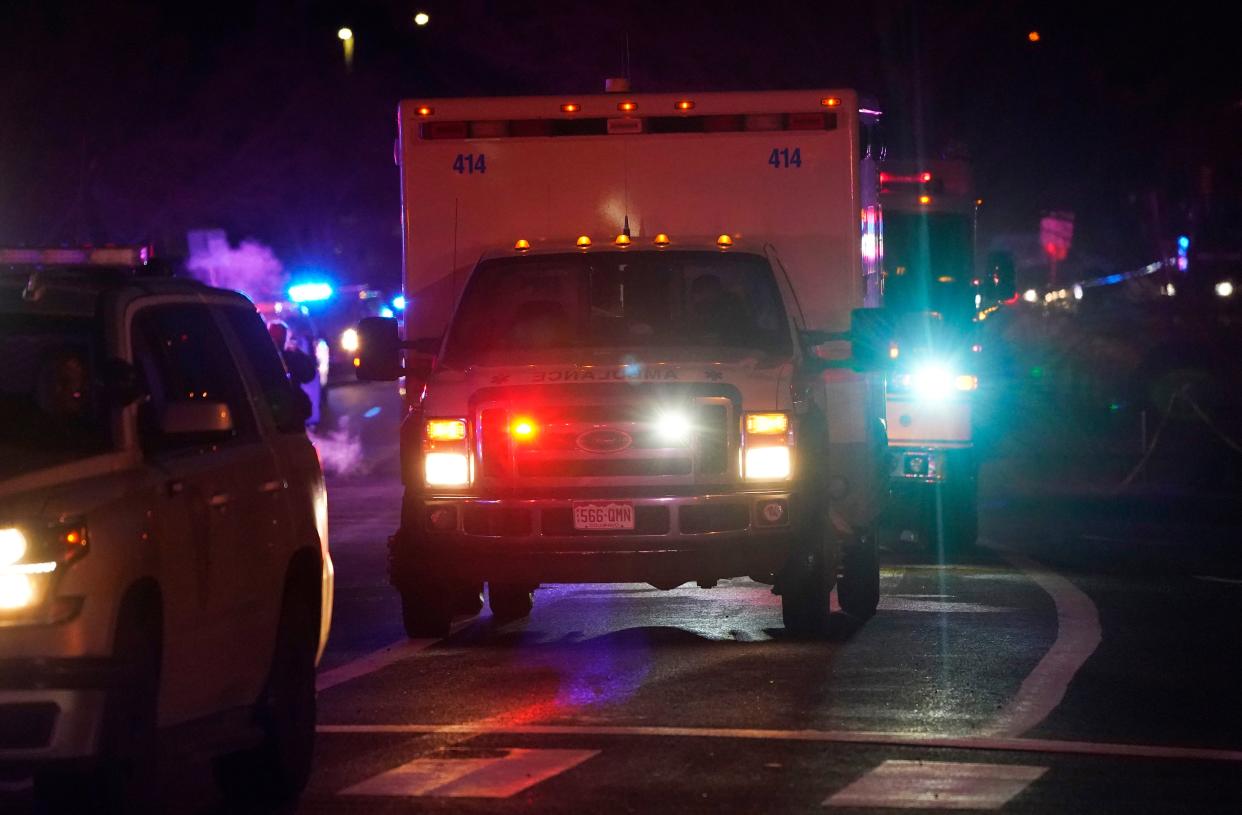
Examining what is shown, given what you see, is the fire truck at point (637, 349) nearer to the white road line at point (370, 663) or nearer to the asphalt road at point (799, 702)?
the white road line at point (370, 663)

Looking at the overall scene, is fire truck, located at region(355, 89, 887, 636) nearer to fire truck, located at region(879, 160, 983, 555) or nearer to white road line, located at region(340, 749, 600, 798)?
fire truck, located at region(879, 160, 983, 555)

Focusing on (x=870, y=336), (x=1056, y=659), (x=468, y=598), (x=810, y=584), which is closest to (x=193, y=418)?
(x=810, y=584)

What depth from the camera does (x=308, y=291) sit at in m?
37.4

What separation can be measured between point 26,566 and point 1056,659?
6.27m

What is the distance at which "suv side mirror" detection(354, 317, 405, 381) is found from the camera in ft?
40.0

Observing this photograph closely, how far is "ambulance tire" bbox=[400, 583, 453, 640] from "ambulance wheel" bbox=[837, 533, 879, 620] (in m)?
2.27

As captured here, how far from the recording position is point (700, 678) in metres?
10.6

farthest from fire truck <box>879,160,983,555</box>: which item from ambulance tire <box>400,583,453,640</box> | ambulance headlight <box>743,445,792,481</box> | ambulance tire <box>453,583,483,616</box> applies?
ambulance tire <box>400,583,453,640</box>

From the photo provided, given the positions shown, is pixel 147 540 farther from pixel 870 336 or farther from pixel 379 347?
pixel 870 336

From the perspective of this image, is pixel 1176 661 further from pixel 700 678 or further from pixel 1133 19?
pixel 1133 19

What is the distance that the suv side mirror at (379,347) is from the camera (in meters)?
12.2

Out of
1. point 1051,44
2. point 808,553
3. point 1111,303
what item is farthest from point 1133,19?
point 808,553

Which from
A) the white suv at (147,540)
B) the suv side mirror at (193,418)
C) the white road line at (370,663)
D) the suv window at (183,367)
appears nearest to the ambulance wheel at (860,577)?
the white road line at (370,663)

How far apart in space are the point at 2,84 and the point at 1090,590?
103ft
